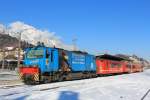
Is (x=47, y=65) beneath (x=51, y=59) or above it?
beneath

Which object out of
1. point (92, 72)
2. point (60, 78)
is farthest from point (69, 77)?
point (92, 72)

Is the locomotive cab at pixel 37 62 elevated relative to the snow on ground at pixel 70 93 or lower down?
elevated

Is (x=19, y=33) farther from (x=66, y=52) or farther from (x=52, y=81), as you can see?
(x=52, y=81)

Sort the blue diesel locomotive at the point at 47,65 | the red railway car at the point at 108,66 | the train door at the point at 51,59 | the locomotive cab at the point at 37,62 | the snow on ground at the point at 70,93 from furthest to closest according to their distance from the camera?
the red railway car at the point at 108,66 → the train door at the point at 51,59 → the blue diesel locomotive at the point at 47,65 → the locomotive cab at the point at 37,62 → the snow on ground at the point at 70,93

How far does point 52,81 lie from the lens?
86.9ft

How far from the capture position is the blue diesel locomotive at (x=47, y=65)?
80.5ft

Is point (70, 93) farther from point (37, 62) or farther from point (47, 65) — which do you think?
point (37, 62)

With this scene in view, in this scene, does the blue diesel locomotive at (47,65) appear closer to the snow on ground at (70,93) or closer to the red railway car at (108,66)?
the snow on ground at (70,93)

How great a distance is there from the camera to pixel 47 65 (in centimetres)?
2556

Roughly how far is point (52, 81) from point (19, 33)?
71.9ft

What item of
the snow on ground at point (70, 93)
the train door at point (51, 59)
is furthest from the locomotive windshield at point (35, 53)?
the snow on ground at point (70, 93)

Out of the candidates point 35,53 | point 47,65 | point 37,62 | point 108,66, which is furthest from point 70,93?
point 108,66

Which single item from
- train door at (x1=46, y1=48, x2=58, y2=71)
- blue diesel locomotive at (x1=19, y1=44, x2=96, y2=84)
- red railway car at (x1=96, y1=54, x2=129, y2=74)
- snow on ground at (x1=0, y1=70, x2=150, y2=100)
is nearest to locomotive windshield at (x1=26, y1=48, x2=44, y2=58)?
blue diesel locomotive at (x1=19, y1=44, x2=96, y2=84)

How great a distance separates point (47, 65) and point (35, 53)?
1.67 meters
